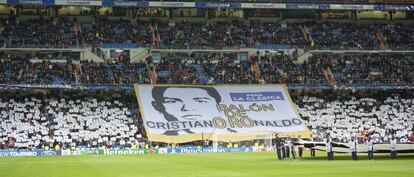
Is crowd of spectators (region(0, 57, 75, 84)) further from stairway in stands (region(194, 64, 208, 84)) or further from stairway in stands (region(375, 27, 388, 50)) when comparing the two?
stairway in stands (region(375, 27, 388, 50))

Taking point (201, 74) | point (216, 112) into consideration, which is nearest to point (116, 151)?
point (216, 112)

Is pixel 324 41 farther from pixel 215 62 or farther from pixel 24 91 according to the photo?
pixel 24 91

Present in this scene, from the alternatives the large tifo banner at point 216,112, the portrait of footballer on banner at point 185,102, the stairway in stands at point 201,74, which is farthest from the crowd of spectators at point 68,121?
the stairway in stands at point 201,74

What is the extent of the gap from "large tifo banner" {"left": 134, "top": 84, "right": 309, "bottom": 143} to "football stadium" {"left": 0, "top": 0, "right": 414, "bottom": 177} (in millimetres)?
166

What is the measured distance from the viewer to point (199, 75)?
256 feet

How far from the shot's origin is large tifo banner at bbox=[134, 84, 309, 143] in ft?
223

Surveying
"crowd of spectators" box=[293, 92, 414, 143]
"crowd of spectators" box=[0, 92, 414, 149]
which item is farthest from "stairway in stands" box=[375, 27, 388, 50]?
"crowd of spectators" box=[293, 92, 414, 143]

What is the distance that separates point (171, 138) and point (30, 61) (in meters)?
21.4

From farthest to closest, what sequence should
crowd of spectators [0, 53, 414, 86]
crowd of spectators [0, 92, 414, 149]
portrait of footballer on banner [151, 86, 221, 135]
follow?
crowd of spectators [0, 53, 414, 86] < portrait of footballer on banner [151, 86, 221, 135] < crowd of spectators [0, 92, 414, 149]

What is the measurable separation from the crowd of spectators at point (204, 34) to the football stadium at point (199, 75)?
16 cm

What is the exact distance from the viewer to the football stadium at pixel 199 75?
67.3 metres

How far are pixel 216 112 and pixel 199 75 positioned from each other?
7.30m

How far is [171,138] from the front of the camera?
219 ft

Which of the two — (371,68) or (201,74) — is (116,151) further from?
(371,68)
